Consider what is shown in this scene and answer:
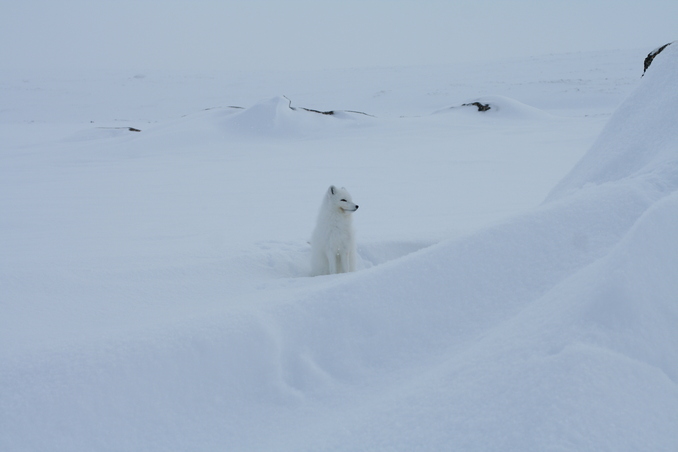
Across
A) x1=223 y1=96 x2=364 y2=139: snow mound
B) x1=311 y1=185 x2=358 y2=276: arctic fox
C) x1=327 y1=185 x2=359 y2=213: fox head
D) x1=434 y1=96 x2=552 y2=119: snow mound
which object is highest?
x1=434 y1=96 x2=552 y2=119: snow mound

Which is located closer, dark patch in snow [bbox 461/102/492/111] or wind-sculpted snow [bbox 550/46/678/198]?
wind-sculpted snow [bbox 550/46/678/198]

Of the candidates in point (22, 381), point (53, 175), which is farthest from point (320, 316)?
point (53, 175)

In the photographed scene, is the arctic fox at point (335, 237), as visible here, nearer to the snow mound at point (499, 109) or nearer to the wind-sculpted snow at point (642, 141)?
the wind-sculpted snow at point (642, 141)

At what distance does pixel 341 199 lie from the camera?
449 cm

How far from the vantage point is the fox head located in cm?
445

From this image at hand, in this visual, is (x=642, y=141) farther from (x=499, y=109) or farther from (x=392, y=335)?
(x=499, y=109)

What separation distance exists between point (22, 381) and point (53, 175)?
9722mm

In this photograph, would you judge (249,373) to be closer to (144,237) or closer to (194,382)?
(194,382)

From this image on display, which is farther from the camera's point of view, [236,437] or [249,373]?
[249,373]

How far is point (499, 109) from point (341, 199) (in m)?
15.1

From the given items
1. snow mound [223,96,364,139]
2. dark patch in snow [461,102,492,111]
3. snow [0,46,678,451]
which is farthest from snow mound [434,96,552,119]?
snow [0,46,678,451]

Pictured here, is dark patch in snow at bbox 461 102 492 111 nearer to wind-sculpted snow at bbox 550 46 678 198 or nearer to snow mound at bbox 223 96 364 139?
snow mound at bbox 223 96 364 139

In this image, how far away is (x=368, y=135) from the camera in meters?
15.3

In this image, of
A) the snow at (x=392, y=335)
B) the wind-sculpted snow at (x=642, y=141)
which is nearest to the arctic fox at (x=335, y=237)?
the snow at (x=392, y=335)
